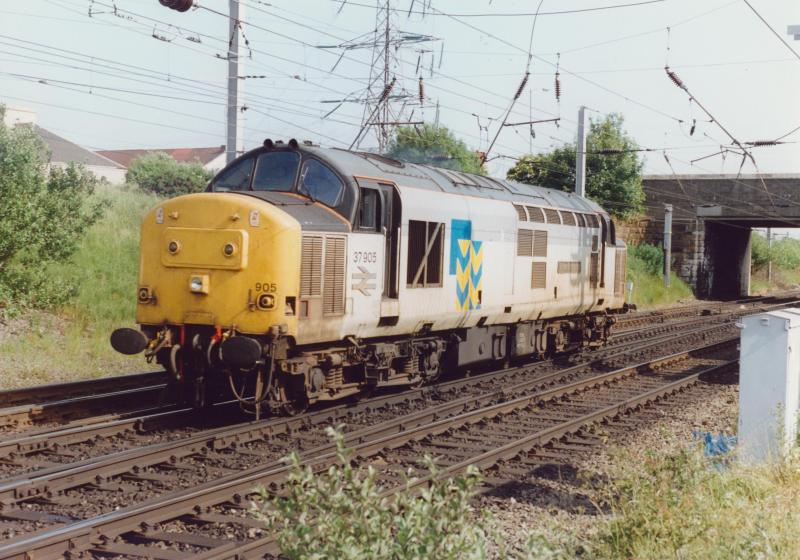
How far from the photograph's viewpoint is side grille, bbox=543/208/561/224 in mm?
17531

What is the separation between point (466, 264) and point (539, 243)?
328 cm

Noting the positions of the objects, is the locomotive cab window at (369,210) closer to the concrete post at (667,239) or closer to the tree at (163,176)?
the tree at (163,176)

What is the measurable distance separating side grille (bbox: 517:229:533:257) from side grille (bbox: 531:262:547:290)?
0.32m

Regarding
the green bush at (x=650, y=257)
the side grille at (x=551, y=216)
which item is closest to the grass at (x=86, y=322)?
the side grille at (x=551, y=216)

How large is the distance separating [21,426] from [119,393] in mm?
1696

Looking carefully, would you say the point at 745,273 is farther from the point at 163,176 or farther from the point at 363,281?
the point at 363,281

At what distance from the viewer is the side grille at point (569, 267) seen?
18.0 meters

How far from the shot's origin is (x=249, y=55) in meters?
17.1

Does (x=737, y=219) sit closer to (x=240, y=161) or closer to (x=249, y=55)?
(x=249, y=55)

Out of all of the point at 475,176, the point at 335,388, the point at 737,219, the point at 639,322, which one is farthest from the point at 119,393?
the point at 737,219

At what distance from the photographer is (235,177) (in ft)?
39.9

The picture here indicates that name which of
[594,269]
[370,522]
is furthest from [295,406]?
[594,269]

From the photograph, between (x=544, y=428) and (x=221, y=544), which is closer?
(x=221, y=544)

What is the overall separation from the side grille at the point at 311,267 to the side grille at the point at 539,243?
6.87 m
